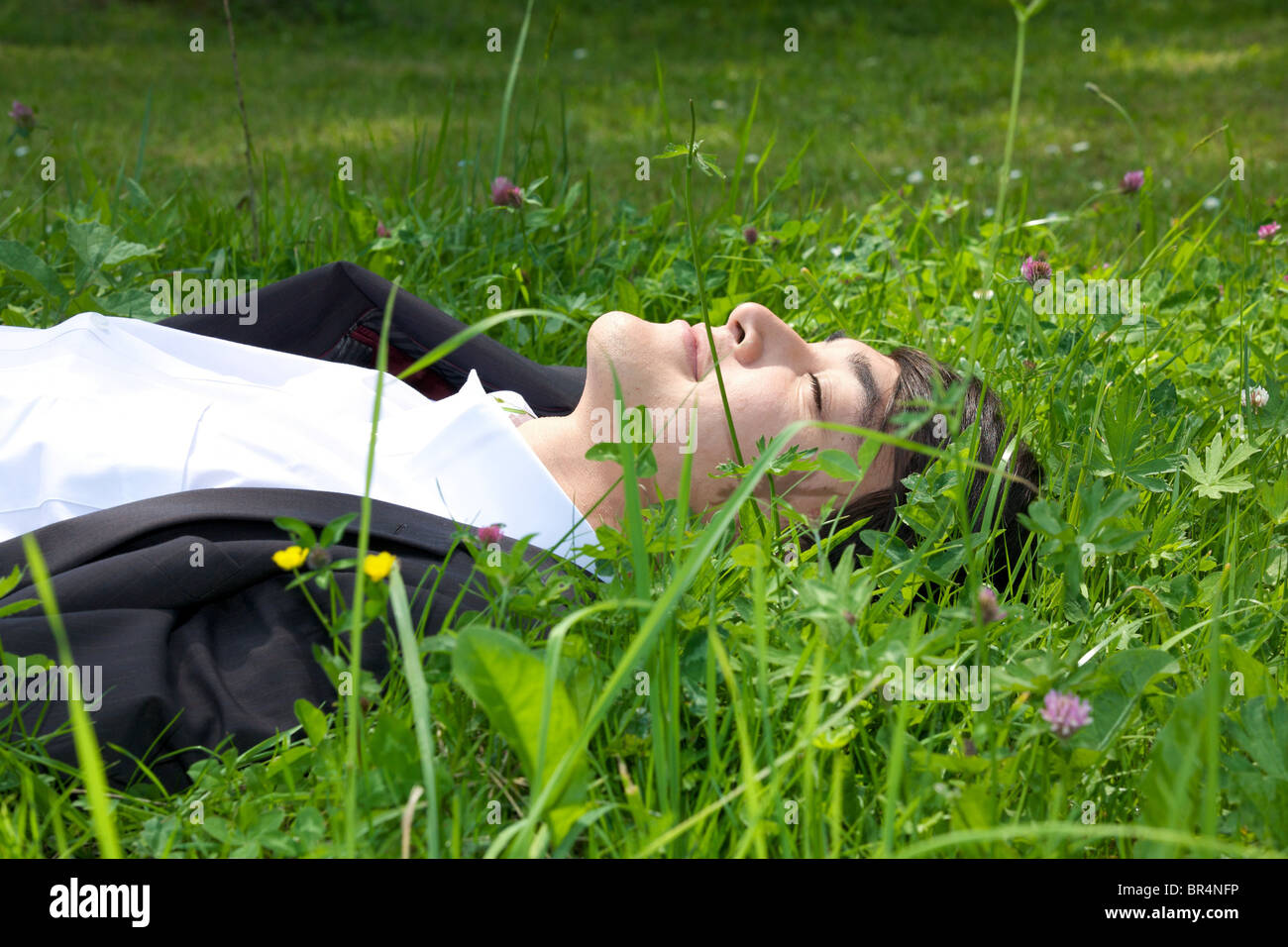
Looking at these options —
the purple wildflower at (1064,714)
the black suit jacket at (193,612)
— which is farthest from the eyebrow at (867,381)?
the purple wildflower at (1064,714)

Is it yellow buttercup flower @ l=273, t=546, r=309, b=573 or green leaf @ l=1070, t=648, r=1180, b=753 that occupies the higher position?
yellow buttercup flower @ l=273, t=546, r=309, b=573

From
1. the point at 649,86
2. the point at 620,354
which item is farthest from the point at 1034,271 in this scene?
the point at 649,86

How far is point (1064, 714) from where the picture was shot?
125 centimetres

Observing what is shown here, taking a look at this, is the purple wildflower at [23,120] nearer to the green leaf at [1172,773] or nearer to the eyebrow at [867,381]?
the eyebrow at [867,381]

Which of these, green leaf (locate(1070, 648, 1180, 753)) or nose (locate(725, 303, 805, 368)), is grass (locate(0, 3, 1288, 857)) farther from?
nose (locate(725, 303, 805, 368))

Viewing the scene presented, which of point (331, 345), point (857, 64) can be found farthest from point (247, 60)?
point (331, 345)

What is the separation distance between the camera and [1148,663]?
139cm

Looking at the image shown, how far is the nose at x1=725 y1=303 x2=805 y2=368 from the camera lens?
7.16 ft

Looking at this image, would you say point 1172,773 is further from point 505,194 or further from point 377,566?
point 505,194

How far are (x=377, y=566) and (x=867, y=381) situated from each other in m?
1.29

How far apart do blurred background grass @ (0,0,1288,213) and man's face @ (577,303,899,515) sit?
6.02 ft

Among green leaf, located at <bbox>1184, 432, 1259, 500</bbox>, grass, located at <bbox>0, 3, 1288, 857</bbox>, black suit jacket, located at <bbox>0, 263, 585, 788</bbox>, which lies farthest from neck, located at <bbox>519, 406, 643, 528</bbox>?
green leaf, located at <bbox>1184, 432, 1259, 500</bbox>

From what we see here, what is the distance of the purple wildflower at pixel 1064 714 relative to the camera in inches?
49.1
